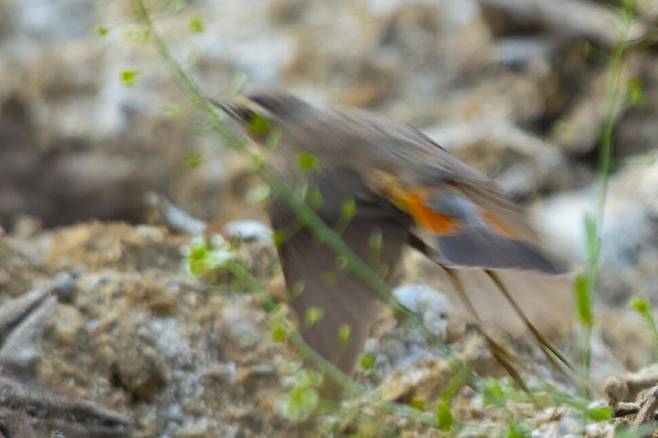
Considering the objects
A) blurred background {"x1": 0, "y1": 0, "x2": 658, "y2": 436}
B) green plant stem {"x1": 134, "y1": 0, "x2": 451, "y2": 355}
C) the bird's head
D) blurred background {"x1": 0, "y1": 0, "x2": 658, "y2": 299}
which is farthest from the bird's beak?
blurred background {"x1": 0, "y1": 0, "x2": 658, "y2": 299}

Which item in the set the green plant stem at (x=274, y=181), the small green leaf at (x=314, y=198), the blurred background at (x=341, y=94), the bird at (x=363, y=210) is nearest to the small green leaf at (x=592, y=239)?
the bird at (x=363, y=210)

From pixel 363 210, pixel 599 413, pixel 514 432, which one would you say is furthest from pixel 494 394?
pixel 363 210

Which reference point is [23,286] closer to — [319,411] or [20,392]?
[20,392]

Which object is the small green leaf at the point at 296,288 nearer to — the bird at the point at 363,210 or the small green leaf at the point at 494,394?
the bird at the point at 363,210

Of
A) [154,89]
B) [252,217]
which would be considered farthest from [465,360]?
[154,89]

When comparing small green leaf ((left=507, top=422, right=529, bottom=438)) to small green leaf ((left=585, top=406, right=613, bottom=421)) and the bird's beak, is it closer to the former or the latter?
small green leaf ((left=585, top=406, right=613, bottom=421))

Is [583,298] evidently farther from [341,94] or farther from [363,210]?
[341,94]

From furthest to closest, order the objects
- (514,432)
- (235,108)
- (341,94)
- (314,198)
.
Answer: (341,94) < (235,108) < (314,198) < (514,432)
